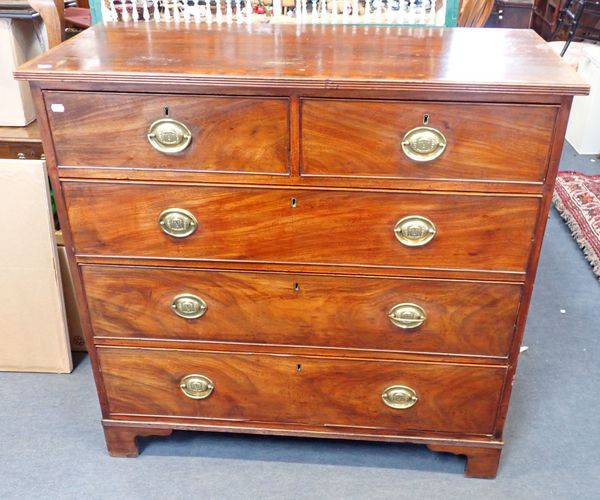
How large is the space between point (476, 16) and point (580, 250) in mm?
1024

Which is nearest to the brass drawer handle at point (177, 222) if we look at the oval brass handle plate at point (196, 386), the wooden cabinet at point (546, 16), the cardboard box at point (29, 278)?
the oval brass handle plate at point (196, 386)

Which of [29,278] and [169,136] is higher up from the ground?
[169,136]

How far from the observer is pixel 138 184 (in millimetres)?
1252

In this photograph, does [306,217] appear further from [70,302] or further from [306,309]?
[70,302]

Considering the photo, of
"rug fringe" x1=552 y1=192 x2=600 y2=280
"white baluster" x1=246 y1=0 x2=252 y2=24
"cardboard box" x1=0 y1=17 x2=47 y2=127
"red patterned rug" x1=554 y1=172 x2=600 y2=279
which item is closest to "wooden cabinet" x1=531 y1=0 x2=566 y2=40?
"red patterned rug" x1=554 y1=172 x2=600 y2=279

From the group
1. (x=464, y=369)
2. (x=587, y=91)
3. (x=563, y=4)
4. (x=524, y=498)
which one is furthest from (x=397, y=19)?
(x=563, y=4)

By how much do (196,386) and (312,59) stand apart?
0.76m

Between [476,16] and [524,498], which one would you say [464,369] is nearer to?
[524,498]

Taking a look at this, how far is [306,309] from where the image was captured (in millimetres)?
1363

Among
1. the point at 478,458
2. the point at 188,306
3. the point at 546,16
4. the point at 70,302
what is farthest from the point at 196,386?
the point at 546,16

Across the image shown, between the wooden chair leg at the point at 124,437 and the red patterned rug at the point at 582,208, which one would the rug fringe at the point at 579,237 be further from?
the wooden chair leg at the point at 124,437

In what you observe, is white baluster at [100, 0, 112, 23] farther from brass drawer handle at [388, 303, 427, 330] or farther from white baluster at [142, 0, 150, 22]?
brass drawer handle at [388, 303, 427, 330]

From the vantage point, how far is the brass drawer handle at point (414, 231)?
1242mm

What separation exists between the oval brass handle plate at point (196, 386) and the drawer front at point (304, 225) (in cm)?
31
